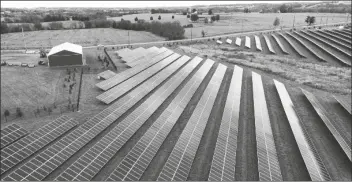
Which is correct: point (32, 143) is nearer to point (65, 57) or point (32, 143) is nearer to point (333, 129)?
point (333, 129)

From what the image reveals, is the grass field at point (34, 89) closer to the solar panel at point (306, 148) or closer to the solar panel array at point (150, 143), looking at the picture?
the solar panel array at point (150, 143)

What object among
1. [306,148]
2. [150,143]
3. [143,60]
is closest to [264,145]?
[306,148]

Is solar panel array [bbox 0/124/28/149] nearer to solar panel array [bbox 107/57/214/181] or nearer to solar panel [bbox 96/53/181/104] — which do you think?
solar panel [bbox 96/53/181/104]

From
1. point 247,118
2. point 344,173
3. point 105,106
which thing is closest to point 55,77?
point 105,106

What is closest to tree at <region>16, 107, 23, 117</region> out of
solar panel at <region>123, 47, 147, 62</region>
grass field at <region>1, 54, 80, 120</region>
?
grass field at <region>1, 54, 80, 120</region>

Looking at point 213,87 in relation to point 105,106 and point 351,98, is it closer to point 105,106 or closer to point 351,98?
point 105,106
